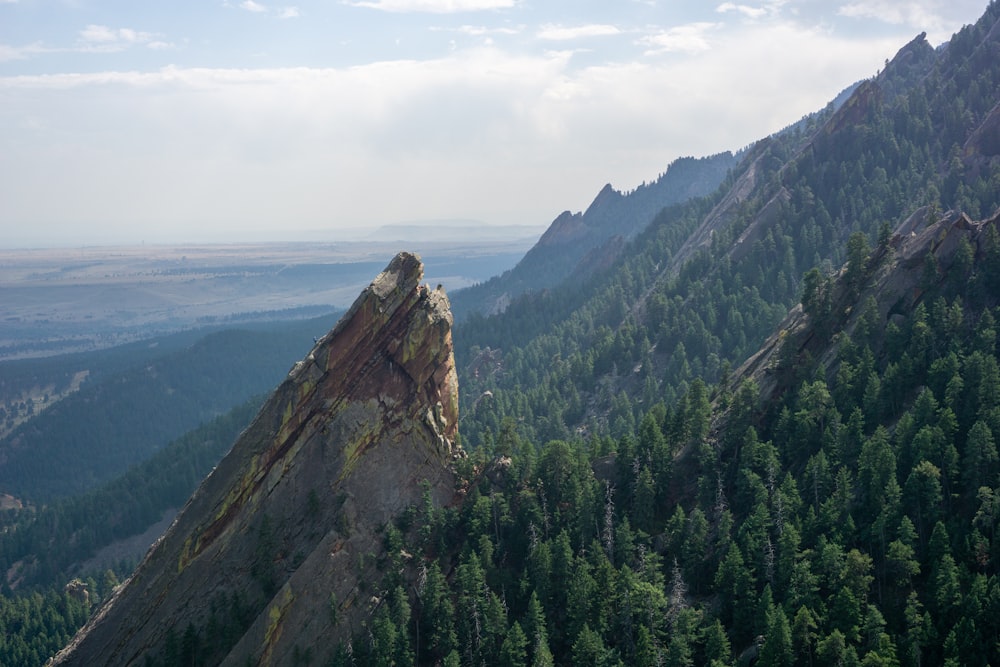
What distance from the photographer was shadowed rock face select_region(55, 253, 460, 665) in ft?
257

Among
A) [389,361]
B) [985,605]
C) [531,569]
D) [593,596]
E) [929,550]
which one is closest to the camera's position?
[985,605]

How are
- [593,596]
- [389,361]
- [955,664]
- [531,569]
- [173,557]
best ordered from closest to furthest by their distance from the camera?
1. [955,664]
2. [593,596]
3. [531,569]
4. [173,557]
5. [389,361]

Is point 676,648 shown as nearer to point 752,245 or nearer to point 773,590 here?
point 773,590

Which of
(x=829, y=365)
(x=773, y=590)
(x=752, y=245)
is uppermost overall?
(x=752, y=245)

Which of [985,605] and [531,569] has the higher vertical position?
[985,605]

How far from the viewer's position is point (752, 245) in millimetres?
192250

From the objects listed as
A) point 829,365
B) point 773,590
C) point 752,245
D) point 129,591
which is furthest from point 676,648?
point 752,245

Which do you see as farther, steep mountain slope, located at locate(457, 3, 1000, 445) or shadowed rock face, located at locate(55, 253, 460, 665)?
steep mountain slope, located at locate(457, 3, 1000, 445)

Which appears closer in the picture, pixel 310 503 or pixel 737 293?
pixel 310 503

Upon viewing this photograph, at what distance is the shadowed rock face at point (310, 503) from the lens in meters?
78.2

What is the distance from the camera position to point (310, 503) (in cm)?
8406

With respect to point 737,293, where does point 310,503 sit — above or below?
below

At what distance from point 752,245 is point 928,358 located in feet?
364

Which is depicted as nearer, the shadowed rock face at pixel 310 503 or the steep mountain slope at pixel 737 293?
the shadowed rock face at pixel 310 503
